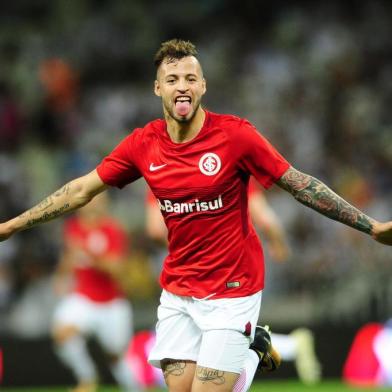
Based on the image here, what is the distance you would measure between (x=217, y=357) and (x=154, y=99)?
9.31m

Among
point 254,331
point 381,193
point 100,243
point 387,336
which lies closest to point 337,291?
point 387,336

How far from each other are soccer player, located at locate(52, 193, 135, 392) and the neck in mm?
4434

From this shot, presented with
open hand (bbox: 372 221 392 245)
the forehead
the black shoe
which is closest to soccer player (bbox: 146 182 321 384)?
the black shoe

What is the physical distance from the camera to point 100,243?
979 cm

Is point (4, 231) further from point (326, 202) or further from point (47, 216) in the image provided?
point (326, 202)

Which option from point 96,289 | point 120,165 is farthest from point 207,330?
point 96,289

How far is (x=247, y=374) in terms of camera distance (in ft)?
18.0

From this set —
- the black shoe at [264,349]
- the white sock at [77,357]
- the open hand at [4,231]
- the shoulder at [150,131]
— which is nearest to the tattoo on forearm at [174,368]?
the black shoe at [264,349]

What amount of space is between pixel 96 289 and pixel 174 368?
175 inches

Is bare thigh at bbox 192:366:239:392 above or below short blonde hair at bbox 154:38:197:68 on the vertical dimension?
below

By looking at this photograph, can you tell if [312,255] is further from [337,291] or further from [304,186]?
[304,186]

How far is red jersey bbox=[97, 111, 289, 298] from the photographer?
5281 mm

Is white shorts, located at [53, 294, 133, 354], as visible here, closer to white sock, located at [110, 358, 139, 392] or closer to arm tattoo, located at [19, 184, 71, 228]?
white sock, located at [110, 358, 139, 392]

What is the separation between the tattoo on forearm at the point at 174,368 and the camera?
5.46 m
